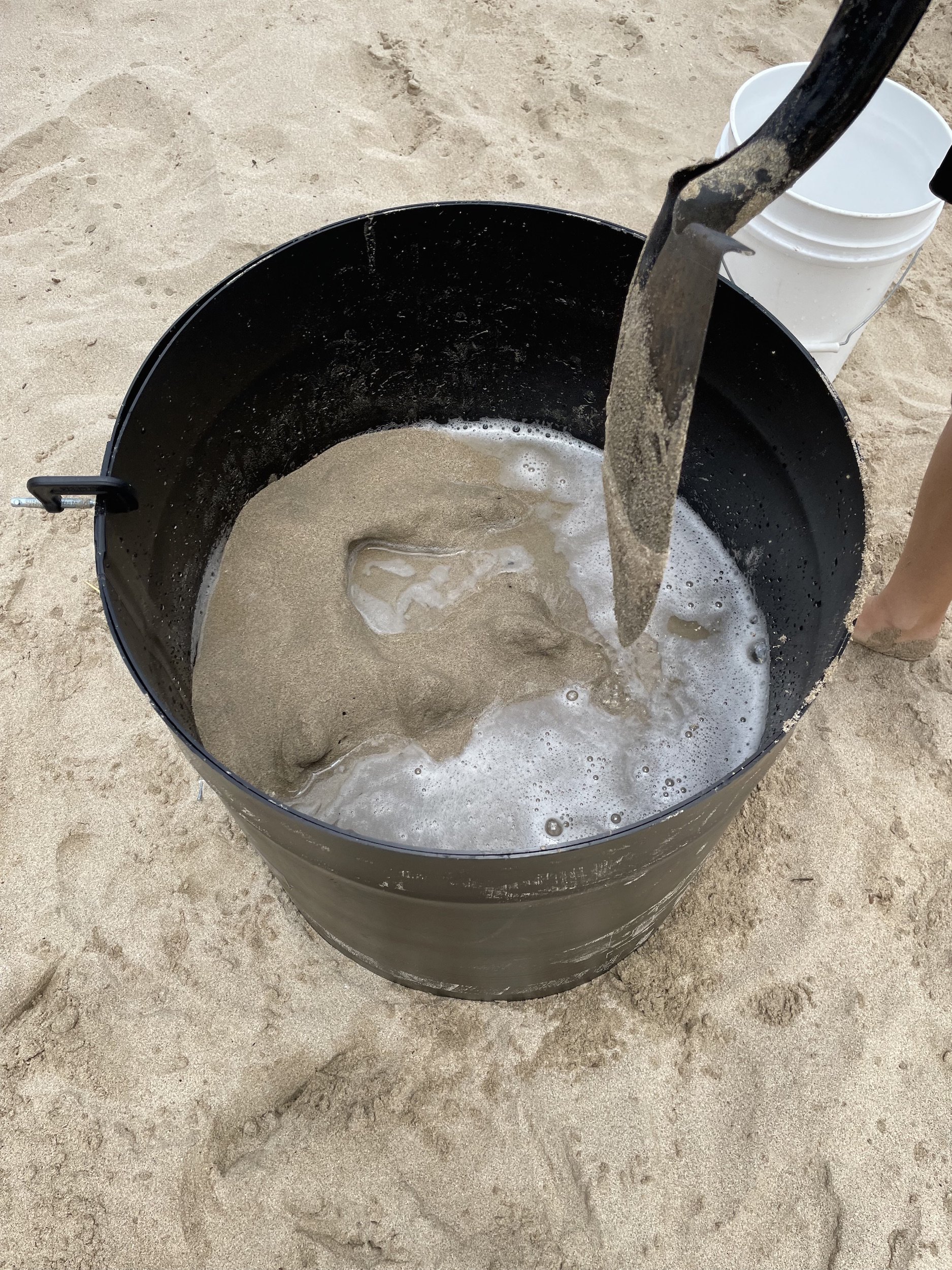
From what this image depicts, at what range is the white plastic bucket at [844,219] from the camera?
1.56m

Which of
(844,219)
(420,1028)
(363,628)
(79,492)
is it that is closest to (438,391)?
(363,628)

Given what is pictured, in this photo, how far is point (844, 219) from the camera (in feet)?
4.99

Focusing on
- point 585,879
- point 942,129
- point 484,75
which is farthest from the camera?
point 484,75

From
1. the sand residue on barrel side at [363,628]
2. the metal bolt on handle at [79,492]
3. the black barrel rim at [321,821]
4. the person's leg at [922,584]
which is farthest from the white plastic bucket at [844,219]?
the metal bolt on handle at [79,492]

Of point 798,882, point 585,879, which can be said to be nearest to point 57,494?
point 585,879

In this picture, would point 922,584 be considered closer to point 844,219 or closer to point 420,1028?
point 844,219

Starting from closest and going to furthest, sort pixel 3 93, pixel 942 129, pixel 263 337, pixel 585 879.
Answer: pixel 585 879, pixel 263 337, pixel 942 129, pixel 3 93

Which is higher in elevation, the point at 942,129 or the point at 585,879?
the point at 942,129

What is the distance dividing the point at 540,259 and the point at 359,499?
521 millimetres

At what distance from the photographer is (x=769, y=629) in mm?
1549

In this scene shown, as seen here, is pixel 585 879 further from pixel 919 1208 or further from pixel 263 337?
pixel 263 337

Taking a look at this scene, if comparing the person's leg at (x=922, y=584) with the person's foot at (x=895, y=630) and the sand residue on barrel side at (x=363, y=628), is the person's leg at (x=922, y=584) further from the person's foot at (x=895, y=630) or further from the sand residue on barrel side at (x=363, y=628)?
the sand residue on barrel side at (x=363, y=628)

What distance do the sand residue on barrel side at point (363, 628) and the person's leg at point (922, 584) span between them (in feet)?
1.91

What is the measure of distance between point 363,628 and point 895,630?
0.98 m
